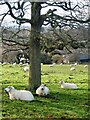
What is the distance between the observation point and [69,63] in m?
29.9

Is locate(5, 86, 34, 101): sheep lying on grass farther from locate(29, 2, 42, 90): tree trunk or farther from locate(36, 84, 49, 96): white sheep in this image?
locate(29, 2, 42, 90): tree trunk

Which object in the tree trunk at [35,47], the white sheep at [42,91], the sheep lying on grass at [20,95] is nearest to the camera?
the sheep lying on grass at [20,95]

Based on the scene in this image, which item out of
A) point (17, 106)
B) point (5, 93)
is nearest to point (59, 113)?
point (17, 106)

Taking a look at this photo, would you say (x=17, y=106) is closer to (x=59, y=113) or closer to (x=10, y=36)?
(x=59, y=113)

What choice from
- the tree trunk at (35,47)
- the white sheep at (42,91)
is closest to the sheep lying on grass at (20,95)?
the white sheep at (42,91)

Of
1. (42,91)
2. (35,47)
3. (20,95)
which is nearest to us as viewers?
(20,95)

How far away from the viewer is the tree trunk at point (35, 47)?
1192cm

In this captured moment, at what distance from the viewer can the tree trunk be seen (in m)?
11.9

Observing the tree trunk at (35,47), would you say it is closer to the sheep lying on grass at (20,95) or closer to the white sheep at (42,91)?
the white sheep at (42,91)

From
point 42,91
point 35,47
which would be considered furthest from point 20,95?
point 35,47

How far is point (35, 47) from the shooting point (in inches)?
485

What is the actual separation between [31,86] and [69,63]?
17470mm

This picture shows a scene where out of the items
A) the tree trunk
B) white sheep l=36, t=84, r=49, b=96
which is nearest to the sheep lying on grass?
white sheep l=36, t=84, r=49, b=96

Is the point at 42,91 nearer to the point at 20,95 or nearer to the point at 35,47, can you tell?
the point at 20,95
